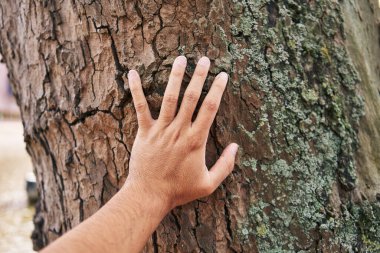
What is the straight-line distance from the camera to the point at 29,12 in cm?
162

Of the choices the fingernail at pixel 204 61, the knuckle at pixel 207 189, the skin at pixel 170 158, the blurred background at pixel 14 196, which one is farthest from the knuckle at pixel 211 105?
the blurred background at pixel 14 196

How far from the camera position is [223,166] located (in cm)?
138

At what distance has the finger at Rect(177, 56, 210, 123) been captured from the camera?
1317 millimetres

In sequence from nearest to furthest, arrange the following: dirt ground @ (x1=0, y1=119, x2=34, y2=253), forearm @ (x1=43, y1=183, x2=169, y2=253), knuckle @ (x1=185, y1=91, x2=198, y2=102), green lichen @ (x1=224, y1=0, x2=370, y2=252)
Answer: forearm @ (x1=43, y1=183, x2=169, y2=253), knuckle @ (x1=185, y1=91, x2=198, y2=102), green lichen @ (x1=224, y1=0, x2=370, y2=252), dirt ground @ (x1=0, y1=119, x2=34, y2=253)


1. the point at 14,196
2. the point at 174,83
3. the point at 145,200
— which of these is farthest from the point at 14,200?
the point at 174,83

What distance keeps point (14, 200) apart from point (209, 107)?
5479 millimetres

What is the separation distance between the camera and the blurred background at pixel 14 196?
4.69m

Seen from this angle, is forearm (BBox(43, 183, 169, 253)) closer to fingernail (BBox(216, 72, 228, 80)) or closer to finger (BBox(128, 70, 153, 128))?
finger (BBox(128, 70, 153, 128))

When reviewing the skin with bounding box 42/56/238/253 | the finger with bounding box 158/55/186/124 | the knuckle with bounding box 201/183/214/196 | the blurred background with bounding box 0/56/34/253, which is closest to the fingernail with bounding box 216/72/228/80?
the skin with bounding box 42/56/238/253

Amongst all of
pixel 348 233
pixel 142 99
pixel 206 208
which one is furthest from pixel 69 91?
pixel 348 233

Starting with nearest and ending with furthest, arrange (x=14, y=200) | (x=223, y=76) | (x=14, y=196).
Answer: (x=223, y=76), (x=14, y=200), (x=14, y=196)

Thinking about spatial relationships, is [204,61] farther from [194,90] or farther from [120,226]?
[120,226]

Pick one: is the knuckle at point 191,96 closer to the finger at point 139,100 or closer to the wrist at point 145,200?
the finger at point 139,100

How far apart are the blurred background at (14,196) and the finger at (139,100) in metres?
3.67
